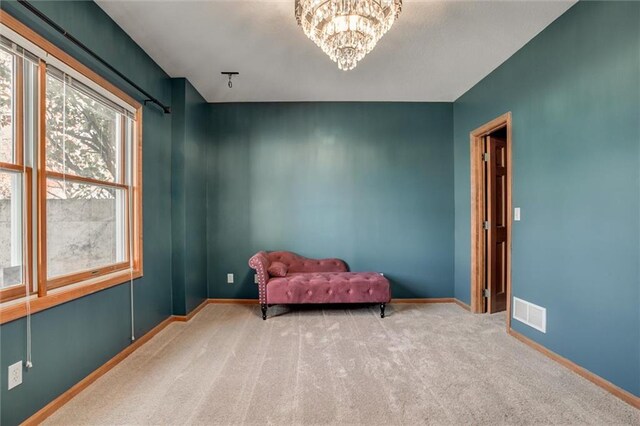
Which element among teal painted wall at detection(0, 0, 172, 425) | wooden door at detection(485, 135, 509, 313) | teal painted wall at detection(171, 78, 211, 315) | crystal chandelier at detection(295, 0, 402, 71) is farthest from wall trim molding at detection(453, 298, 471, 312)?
teal painted wall at detection(0, 0, 172, 425)

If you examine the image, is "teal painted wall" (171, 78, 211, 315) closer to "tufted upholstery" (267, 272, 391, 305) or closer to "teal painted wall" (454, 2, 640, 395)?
"tufted upholstery" (267, 272, 391, 305)

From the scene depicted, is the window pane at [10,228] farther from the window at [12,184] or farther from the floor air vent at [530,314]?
the floor air vent at [530,314]

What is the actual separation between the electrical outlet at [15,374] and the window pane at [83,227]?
52 cm

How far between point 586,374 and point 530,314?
1.94 feet

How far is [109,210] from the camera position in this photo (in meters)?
2.46

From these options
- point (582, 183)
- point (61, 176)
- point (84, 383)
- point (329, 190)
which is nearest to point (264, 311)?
point (84, 383)

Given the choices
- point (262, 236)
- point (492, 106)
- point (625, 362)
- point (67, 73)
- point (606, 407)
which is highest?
point (492, 106)

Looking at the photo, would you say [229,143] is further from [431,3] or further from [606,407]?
[606,407]

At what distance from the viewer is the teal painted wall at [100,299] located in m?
1.61

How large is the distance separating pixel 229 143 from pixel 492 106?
318cm

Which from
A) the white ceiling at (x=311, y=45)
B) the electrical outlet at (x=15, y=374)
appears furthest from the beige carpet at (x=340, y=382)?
the white ceiling at (x=311, y=45)

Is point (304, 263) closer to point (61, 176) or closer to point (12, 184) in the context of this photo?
point (61, 176)

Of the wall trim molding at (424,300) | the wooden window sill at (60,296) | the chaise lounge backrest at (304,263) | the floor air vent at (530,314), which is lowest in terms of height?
the wall trim molding at (424,300)

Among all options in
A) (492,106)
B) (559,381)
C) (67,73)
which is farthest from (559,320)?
(67,73)
